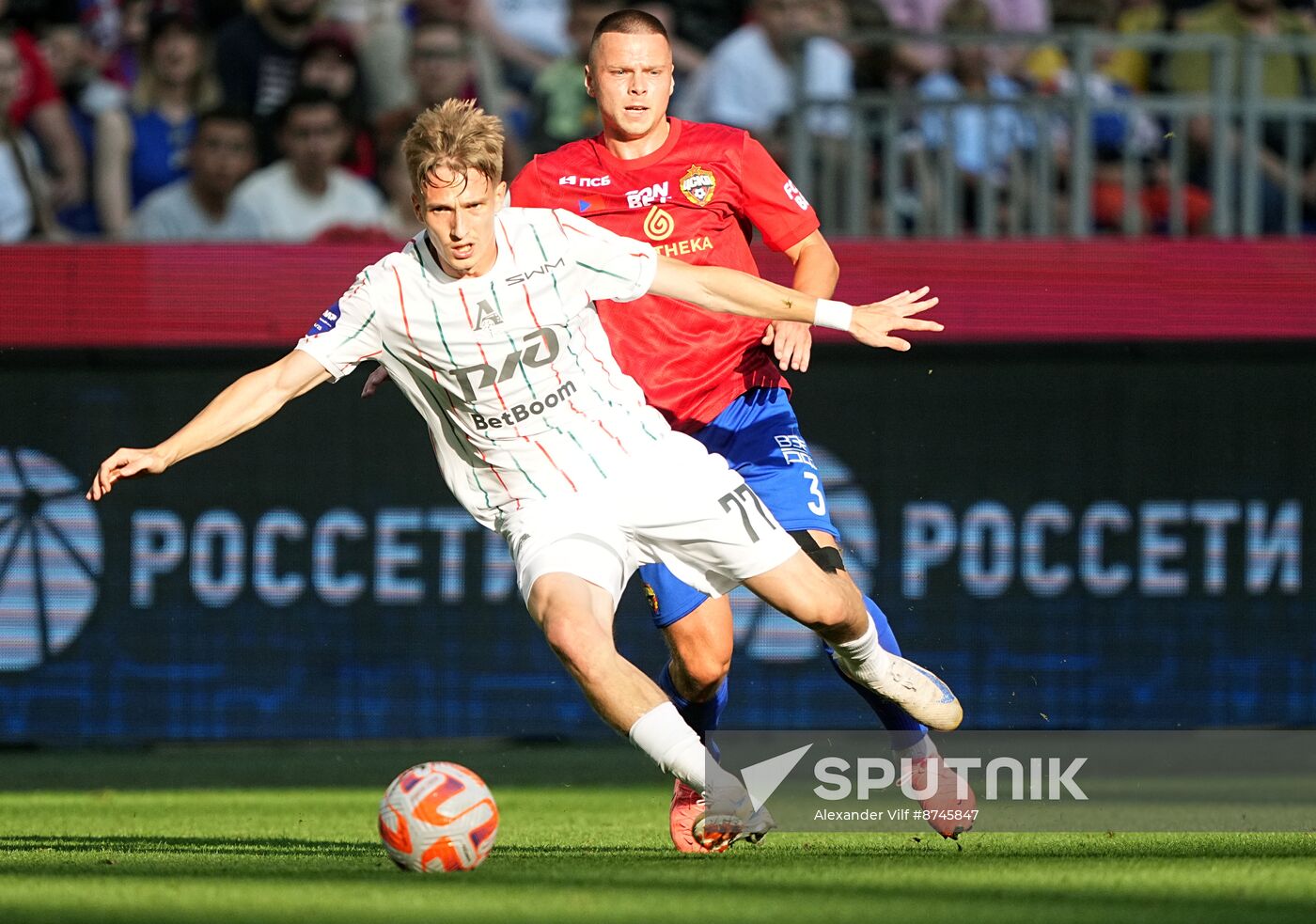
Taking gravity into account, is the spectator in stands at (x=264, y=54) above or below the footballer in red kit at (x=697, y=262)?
above

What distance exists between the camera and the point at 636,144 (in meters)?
7.09

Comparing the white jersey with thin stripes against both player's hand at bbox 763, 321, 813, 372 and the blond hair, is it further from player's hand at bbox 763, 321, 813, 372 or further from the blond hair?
player's hand at bbox 763, 321, 813, 372

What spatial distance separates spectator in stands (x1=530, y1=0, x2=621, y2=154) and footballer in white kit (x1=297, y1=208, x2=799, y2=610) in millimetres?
6670

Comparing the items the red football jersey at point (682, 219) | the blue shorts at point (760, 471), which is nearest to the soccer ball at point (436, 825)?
the blue shorts at point (760, 471)

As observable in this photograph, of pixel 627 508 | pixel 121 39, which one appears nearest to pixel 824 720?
pixel 627 508

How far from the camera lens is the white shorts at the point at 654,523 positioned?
6129 millimetres

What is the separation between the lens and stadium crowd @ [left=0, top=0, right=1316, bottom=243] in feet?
39.4

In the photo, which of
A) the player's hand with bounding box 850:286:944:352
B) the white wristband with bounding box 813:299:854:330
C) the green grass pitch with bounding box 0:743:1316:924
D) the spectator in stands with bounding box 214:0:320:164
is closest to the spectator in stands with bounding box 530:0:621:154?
the spectator in stands with bounding box 214:0:320:164

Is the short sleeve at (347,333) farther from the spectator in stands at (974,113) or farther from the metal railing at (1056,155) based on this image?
the spectator in stands at (974,113)

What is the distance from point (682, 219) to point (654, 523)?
1328 mm

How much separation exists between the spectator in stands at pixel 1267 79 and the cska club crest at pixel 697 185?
5.19 m

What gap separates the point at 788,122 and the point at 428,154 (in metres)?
6.41

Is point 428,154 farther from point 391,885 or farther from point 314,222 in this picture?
point 314,222

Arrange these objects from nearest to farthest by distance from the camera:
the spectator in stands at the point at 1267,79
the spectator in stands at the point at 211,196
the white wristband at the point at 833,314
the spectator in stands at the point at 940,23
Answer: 1. the white wristband at the point at 833,314
2. the spectator in stands at the point at 211,196
3. the spectator in stands at the point at 1267,79
4. the spectator in stands at the point at 940,23
